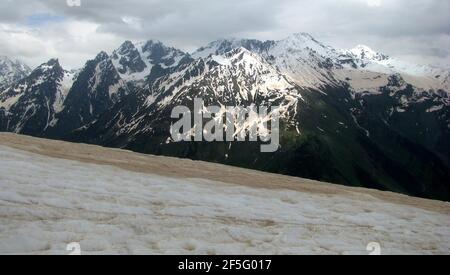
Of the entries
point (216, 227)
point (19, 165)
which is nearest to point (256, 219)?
point (216, 227)

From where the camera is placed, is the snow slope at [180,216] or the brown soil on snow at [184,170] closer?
the snow slope at [180,216]

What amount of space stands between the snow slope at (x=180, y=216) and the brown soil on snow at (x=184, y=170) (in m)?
0.91

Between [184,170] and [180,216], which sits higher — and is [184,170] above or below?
above

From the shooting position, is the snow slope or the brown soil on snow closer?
the snow slope

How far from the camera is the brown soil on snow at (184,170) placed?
35875 millimetres

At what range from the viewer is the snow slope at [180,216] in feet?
63.0

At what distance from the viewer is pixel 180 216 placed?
2331 cm

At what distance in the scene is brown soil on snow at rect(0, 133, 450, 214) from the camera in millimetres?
35875

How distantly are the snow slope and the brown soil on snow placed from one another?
0.91 meters

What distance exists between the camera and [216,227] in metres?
22.0

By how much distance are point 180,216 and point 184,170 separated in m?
16.0
